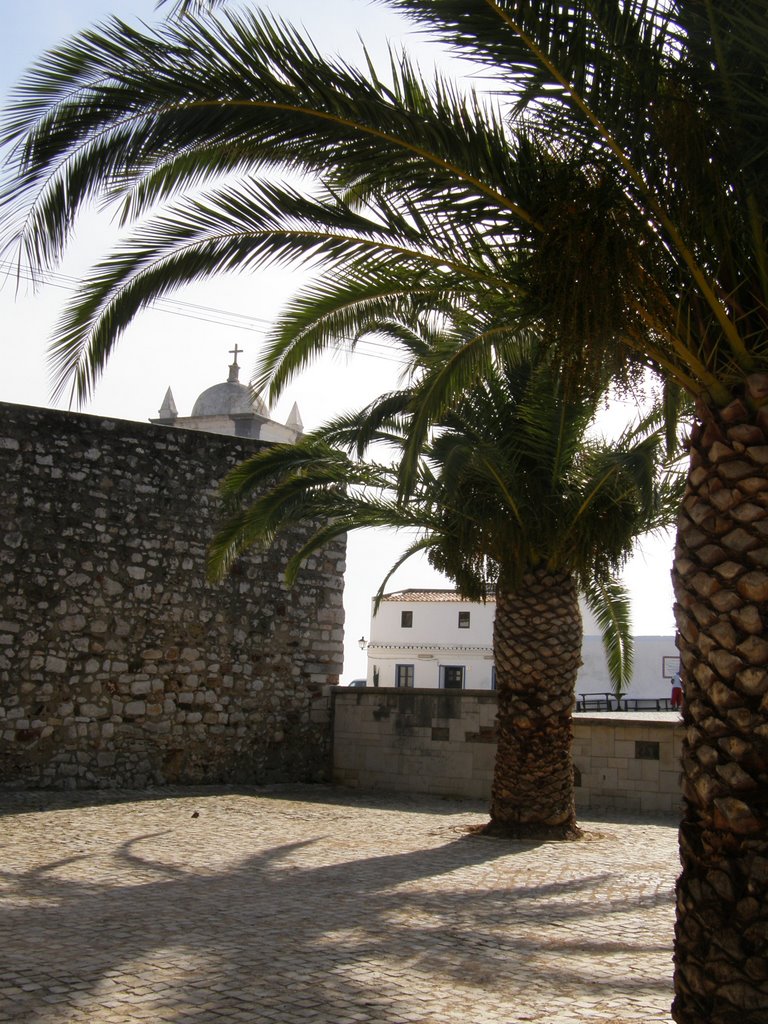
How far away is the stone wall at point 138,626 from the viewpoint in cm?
1288

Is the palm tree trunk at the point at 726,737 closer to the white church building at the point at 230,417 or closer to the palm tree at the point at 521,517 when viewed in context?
the palm tree at the point at 521,517

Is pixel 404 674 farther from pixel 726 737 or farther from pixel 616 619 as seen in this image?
pixel 726 737

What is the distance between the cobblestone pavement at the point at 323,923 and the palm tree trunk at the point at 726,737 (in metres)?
0.69

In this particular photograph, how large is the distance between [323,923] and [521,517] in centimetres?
450

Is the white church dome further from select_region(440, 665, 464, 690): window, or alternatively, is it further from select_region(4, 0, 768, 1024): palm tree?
select_region(4, 0, 768, 1024): palm tree

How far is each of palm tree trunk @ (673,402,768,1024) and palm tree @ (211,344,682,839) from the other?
468 centimetres

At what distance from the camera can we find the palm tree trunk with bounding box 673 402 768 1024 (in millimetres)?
3869

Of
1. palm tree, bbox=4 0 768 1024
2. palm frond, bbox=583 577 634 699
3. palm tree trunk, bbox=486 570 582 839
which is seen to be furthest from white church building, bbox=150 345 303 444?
palm tree, bbox=4 0 768 1024

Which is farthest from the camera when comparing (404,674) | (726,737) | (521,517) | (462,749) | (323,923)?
(404,674)

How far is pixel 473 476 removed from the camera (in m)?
9.62

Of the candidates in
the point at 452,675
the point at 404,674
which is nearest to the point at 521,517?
the point at 452,675

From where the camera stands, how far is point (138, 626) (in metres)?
13.7

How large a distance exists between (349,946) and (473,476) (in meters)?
4.88

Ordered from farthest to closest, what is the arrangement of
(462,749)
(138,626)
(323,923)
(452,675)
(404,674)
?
(404,674), (452,675), (462,749), (138,626), (323,923)
